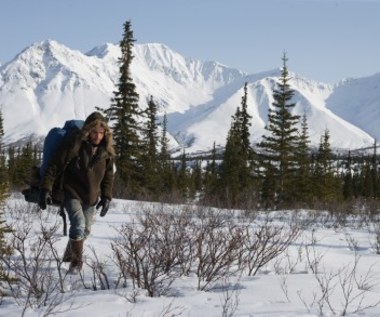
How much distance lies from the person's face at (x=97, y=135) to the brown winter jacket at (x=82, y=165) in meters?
0.04

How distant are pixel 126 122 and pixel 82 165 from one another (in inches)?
783

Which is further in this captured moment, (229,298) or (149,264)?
(149,264)

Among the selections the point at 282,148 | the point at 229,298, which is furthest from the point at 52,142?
the point at 282,148

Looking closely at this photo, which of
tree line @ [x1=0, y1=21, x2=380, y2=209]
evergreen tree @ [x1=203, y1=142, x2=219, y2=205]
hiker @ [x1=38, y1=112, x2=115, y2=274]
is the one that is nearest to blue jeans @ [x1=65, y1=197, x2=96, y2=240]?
hiker @ [x1=38, y1=112, x2=115, y2=274]

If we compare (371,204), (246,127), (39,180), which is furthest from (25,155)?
(39,180)

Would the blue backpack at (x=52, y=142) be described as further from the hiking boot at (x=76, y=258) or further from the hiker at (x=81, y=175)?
the hiking boot at (x=76, y=258)

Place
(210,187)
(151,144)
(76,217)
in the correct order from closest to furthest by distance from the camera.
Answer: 1. (76,217)
2. (210,187)
3. (151,144)

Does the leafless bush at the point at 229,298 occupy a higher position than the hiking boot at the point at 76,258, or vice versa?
the hiking boot at the point at 76,258

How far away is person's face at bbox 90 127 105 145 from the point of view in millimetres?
4867

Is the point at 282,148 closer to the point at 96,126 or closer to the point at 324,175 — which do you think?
the point at 324,175

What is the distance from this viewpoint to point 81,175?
16.0 feet

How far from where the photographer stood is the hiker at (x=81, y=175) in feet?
15.3

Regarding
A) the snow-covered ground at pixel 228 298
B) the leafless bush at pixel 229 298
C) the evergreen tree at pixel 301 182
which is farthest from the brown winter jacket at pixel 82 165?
the evergreen tree at pixel 301 182

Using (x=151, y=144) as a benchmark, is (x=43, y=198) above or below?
below
